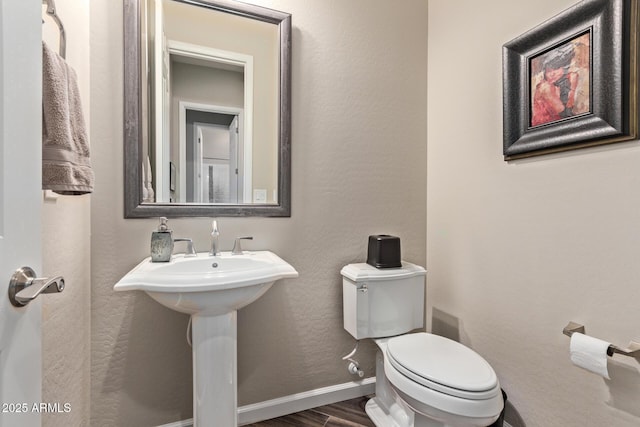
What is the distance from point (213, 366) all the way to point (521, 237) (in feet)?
4.57

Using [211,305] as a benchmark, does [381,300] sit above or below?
below

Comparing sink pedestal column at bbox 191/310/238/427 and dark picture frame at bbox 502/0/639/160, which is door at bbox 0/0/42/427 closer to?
sink pedestal column at bbox 191/310/238/427

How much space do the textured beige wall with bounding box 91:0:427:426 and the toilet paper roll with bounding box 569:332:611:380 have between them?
2.96 ft

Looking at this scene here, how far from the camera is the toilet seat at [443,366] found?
1092mm

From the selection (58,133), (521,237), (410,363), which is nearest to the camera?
(58,133)

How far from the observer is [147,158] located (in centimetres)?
141

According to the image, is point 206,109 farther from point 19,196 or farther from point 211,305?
point 19,196

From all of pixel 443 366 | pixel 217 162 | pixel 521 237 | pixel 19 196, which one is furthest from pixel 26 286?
pixel 521 237

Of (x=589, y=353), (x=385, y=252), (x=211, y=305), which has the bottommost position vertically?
(x=589, y=353)

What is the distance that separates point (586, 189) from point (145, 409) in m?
2.03

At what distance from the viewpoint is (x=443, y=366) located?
121 cm

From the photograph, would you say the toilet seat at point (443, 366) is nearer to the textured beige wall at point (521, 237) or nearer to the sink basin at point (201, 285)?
the textured beige wall at point (521, 237)

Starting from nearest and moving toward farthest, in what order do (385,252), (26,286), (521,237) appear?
(26,286) < (521,237) < (385,252)

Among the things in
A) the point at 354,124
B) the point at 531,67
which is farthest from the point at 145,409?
the point at 531,67
